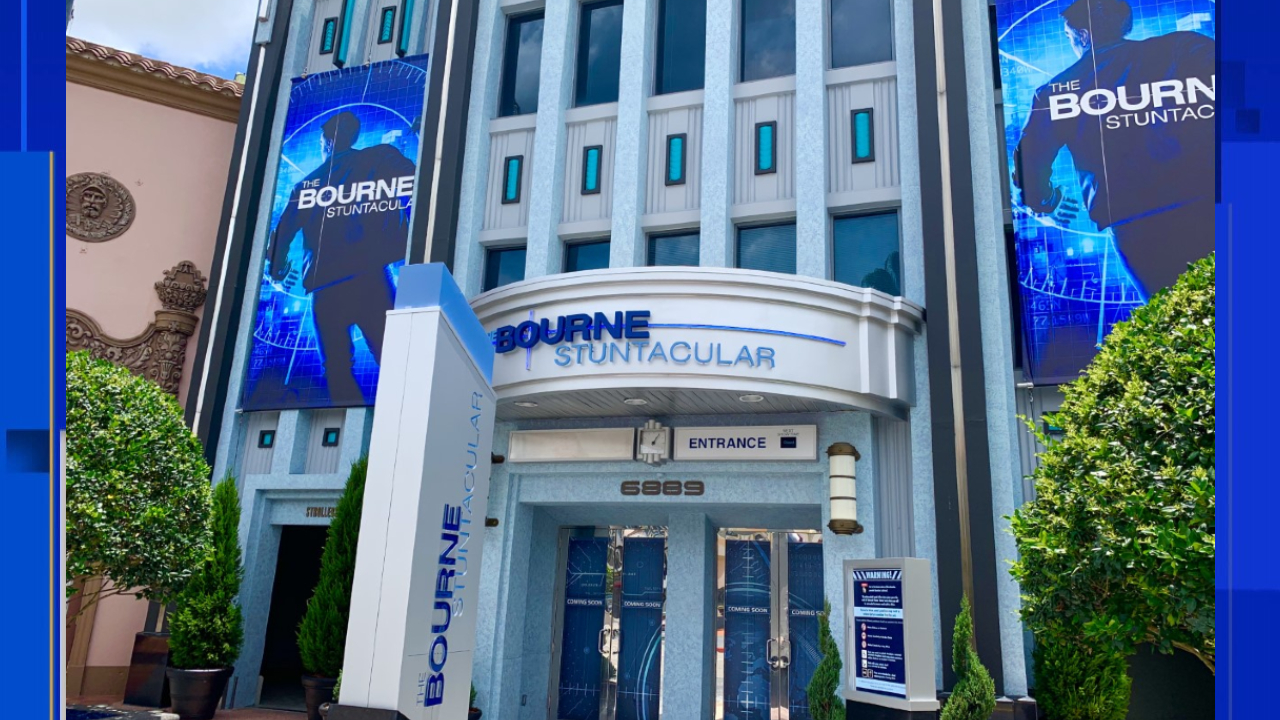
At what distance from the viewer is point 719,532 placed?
49.1ft

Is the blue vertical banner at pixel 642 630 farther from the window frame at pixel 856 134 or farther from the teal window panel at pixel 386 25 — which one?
the teal window panel at pixel 386 25

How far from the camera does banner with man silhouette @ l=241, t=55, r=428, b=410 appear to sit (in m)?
16.2

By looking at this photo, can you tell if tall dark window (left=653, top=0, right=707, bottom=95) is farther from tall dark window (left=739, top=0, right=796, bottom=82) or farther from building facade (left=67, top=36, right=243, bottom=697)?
building facade (left=67, top=36, right=243, bottom=697)

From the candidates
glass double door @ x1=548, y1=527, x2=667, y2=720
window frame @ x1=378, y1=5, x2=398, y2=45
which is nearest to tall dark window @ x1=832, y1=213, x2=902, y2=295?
glass double door @ x1=548, y1=527, x2=667, y2=720

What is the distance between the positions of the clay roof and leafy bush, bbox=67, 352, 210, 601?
28.8 ft

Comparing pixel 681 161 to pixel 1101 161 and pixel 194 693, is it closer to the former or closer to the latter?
pixel 1101 161

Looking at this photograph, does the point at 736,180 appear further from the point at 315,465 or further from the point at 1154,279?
the point at 315,465

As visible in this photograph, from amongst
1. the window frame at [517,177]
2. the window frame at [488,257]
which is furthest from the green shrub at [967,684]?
the window frame at [517,177]

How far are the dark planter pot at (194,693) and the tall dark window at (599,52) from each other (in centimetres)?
1153

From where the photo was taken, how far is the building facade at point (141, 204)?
58.2 ft

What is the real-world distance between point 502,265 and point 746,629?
25.0 ft

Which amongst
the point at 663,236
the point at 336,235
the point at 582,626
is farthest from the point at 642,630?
the point at 336,235

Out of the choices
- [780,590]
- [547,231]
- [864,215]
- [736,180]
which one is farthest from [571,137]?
[780,590]

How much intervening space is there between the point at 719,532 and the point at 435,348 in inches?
366
